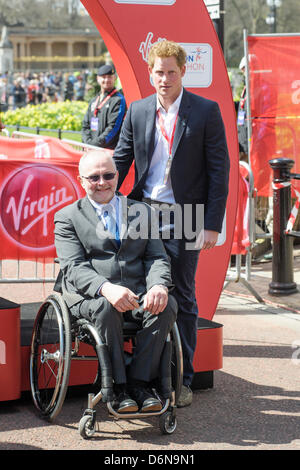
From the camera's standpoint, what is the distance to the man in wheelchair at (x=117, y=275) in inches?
159

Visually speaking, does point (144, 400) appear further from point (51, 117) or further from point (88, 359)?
point (51, 117)

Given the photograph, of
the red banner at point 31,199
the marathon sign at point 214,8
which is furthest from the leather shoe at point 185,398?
the marathon sign at point 214,8

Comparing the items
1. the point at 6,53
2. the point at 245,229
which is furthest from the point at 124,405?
the point at 6,53

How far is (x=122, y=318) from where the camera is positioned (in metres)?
4.11

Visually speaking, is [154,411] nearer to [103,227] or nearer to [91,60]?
[103,227]

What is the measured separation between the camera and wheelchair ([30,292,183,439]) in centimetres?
399

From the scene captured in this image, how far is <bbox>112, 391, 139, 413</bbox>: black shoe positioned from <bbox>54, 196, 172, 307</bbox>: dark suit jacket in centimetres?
56

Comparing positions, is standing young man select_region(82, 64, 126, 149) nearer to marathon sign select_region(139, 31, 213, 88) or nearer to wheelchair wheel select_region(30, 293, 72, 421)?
marathon sign select_region(139, 31, 213, 88)

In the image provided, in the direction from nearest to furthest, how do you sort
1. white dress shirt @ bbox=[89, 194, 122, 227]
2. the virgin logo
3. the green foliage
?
white dress shirt @ bbox=[89, 194, 122, 227]
the virgin logo
the green foliage

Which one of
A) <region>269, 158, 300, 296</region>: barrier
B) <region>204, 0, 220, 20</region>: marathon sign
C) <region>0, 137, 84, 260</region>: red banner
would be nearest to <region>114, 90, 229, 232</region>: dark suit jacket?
<region>0, 137, 84, 260</region>: red banner

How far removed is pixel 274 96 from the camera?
344 inches

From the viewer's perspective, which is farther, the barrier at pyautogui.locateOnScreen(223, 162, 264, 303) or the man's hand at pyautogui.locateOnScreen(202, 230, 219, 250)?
the barrier at pyautogui.locateOnScreen(223, 162, 264, 303)

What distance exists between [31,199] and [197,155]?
2073 millimetres

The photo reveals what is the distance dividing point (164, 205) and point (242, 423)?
1.26 m
